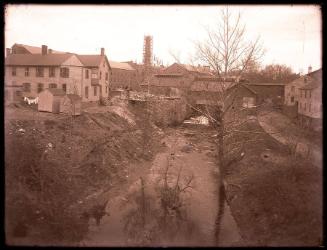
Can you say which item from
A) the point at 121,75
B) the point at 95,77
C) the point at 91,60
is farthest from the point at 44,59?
the point at 121,75

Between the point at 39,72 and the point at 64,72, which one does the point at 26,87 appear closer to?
the point at 39,72

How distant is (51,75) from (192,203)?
19982 mm

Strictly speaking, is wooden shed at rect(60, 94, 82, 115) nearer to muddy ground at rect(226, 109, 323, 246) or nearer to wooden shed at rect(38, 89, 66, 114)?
wooden shed at rect(38, 89, 66, 114)

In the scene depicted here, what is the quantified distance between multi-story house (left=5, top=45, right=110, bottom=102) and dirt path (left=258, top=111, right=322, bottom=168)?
18295 millimetres

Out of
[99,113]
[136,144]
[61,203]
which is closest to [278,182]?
[61,203]

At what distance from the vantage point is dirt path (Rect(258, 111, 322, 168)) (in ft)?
56.4

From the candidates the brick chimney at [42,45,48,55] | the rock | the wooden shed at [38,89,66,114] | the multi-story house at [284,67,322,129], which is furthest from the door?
the multi-story house at [284,67,322,129]

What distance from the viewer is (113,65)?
72938mm

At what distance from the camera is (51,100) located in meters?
24.5

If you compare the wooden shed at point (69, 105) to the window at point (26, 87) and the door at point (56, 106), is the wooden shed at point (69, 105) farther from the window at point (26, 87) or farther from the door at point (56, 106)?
the window at point (26, 87)

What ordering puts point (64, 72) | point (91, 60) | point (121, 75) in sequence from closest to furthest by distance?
point (64, 72)
point (91, 60)
point (121, 75)

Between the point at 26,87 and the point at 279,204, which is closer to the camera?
the point at 279,204

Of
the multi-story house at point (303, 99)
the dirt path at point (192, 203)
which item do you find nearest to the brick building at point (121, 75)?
the multi-story house at point (303, 99)

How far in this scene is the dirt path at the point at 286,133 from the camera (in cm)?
1718
